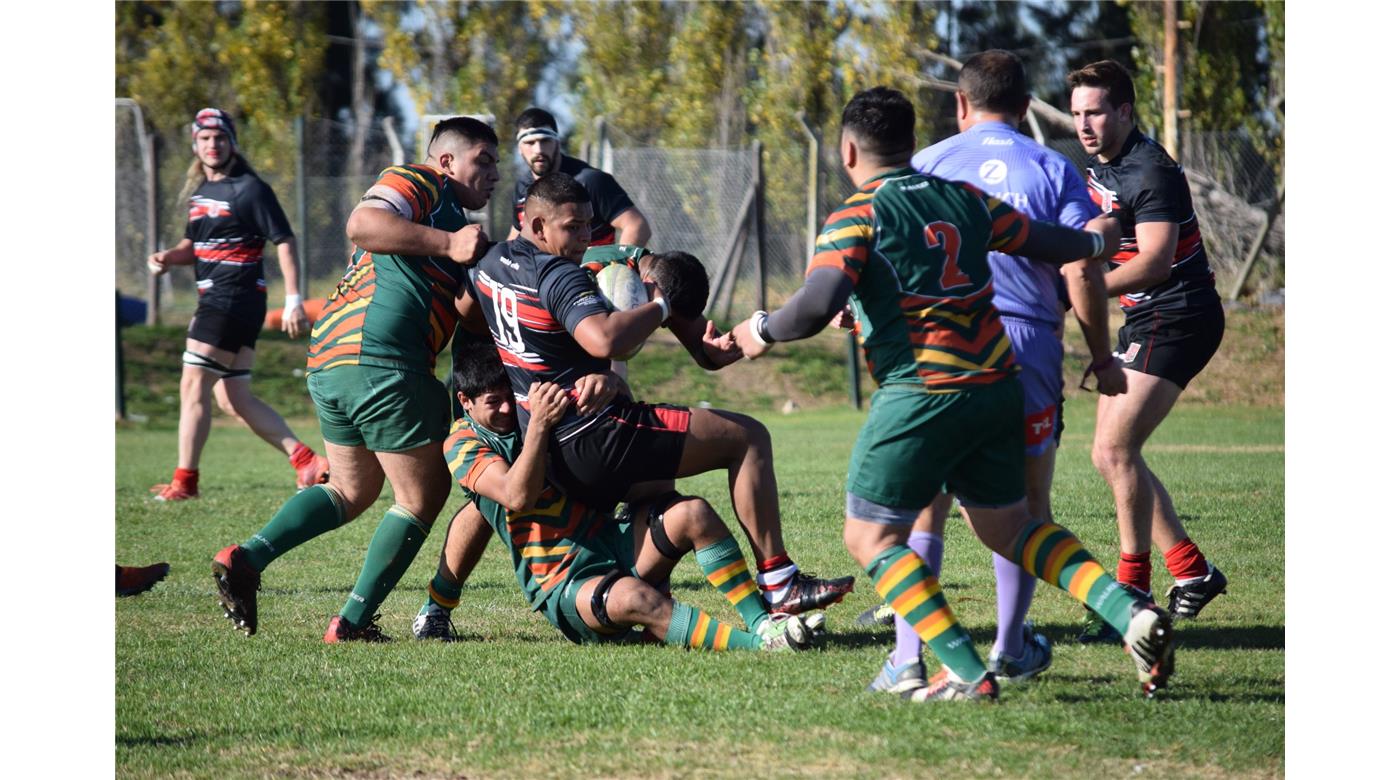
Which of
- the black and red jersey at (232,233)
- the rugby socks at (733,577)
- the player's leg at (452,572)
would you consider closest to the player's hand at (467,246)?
the player's leg at (452,572)

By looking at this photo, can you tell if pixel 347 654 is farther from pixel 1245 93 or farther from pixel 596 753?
pixel 1245 93

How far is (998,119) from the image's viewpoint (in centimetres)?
479

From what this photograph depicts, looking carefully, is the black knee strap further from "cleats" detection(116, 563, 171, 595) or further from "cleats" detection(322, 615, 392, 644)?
"cleats" detection(116, 563, 171, 595)

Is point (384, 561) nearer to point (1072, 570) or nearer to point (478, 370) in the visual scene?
point (478, 370)

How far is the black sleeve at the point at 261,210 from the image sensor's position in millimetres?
9492

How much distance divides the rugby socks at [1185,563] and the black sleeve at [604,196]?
3.83 m

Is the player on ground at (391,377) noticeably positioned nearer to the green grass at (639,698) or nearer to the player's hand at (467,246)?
the player's hand at (467,246)

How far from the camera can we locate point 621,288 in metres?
5.02

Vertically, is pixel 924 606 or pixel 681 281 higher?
pixel 681 281

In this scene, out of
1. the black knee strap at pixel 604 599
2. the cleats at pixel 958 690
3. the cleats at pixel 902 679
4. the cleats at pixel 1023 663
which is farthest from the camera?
the black knee strap at pixel 604 599

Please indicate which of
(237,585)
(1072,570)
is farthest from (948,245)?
(237,585)

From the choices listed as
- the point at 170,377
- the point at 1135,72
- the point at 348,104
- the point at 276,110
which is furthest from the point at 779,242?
the point at 348,104

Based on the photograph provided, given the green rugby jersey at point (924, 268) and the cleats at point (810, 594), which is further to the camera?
the cleats at point (810, 594)

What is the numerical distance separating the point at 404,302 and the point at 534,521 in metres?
0.96
